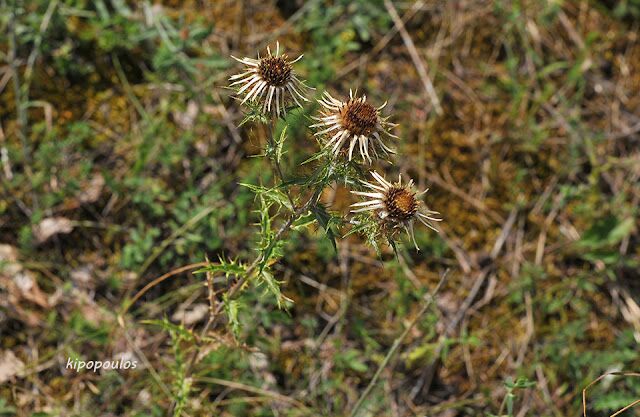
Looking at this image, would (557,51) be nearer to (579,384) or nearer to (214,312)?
(579,384)

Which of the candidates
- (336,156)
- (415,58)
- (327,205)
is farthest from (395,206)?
(415,58)

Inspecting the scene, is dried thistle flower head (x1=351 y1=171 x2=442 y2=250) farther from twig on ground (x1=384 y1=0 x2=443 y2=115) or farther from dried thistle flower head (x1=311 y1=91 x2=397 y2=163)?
twig on ground (x1=384 y1=0 x2=443 y2=115)

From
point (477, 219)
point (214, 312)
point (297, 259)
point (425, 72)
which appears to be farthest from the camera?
point (425, 72)

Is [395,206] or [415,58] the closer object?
[395,206]

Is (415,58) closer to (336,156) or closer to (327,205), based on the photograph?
(327,205)

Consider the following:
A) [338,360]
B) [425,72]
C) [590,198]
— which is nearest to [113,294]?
[338,360]
